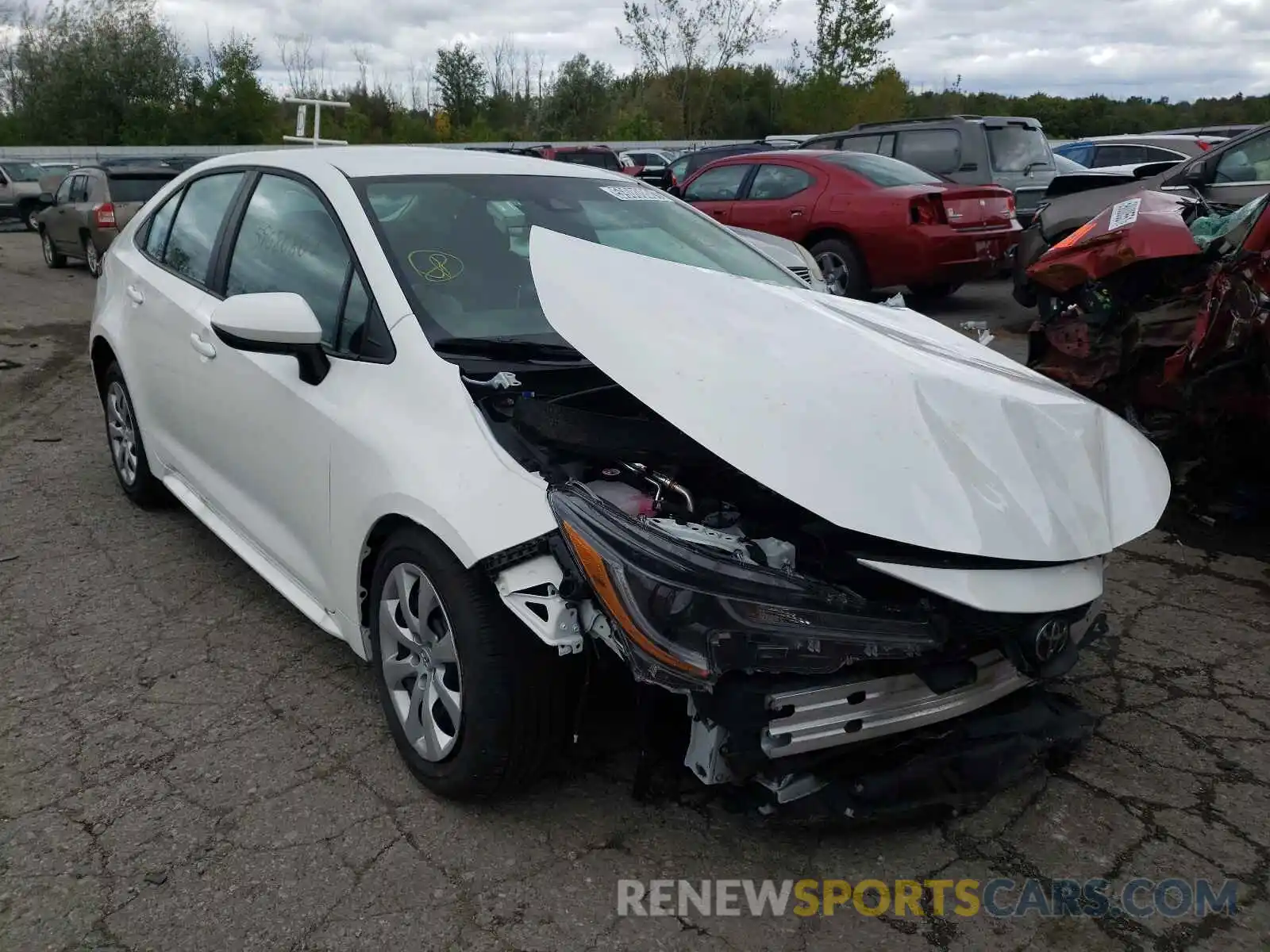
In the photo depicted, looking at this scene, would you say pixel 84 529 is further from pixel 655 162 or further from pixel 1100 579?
pixel 655 162

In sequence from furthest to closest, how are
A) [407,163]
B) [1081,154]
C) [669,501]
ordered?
[1081,154], [407,163], [669,501]

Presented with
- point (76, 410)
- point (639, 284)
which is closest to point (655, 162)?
point (76, 410)

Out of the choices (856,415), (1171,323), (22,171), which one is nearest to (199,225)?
(856,415)

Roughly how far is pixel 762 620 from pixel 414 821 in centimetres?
114

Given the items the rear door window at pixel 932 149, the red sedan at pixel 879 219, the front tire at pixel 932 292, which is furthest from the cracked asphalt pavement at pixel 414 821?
the rear door window at pixel 932 149

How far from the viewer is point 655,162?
2412 cm

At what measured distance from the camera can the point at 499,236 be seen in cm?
323

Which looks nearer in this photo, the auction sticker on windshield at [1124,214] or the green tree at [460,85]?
the auction sticker on windshield at [1124,214]

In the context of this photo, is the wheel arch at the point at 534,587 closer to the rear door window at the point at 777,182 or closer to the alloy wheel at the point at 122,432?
the alloy wheel at the point at 122,432

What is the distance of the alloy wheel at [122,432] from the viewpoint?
14.9ft

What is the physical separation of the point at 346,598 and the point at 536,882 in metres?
0.99

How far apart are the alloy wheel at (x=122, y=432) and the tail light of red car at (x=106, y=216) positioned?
971cm

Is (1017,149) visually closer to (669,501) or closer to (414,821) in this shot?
(669,501)

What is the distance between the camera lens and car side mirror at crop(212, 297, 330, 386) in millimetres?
2791
